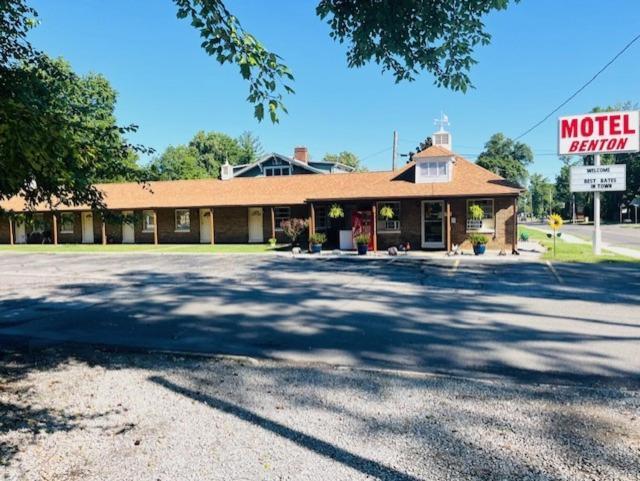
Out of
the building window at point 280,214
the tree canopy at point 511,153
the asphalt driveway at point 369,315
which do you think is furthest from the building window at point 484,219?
the tree canopy at point 511,153

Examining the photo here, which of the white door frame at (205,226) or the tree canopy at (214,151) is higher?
the tree canopy at (214,151)

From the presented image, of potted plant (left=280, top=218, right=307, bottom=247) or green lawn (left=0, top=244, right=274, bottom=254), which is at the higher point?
potted plant (left=280, top=218, right=307, bottom=247)

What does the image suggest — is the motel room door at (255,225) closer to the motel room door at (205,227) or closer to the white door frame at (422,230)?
the motel room door at (205,227)

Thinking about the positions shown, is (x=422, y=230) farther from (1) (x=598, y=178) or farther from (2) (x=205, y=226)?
(2) (x=205, y=226)

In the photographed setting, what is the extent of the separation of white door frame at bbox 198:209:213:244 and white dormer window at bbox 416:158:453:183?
14.0 m

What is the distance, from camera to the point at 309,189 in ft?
94.8

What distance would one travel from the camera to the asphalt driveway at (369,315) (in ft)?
20.5

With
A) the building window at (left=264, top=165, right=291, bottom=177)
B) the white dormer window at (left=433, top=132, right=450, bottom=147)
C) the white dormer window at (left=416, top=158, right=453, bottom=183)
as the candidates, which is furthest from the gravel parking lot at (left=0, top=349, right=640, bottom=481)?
the building window at (left=264, top=165, right=291, bottom=177)

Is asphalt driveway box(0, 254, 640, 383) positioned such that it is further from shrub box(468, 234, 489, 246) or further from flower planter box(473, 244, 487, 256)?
shrub box(468, 234, 489, 246)

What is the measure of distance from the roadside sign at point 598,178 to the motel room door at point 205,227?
69.5 feet

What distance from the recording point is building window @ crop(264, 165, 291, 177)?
36188mm

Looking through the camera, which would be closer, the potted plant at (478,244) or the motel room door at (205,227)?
the potted plant at (478,244)

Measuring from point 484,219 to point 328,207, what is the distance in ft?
28.8

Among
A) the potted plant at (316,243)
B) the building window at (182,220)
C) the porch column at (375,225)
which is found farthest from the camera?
the building window at (182,220)
